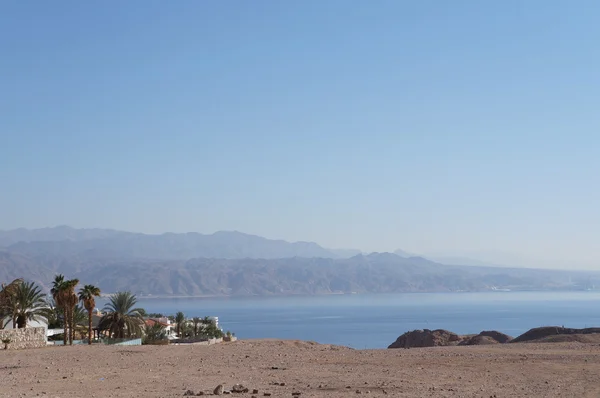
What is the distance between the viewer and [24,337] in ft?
128

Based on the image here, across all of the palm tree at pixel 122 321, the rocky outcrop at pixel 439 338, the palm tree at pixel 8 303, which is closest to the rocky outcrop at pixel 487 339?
the rocky outcrop at pixel 439 338

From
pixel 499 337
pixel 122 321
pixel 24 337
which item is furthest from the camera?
pixel 499 337

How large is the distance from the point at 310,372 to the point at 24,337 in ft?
67.9

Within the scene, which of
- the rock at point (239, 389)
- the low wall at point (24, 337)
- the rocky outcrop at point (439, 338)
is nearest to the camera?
the rock at point (239, 389)

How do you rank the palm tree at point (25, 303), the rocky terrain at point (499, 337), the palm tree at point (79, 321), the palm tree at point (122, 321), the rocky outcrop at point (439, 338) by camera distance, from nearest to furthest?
the rocky terrain at point (499, 337)
the palm tree at point (25, 303)
the palm tree at point (122, 321)
the rocky outcrop at point (439, 338)
the palm tree at point (79, 321)

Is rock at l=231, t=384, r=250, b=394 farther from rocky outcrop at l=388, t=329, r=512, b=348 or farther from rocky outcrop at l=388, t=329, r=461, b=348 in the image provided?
rocky outcrop at l=388, t=329, r=461, b=348

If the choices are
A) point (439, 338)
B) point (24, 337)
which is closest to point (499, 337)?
point (439, 338)

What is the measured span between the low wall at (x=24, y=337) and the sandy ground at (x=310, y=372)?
4.32m

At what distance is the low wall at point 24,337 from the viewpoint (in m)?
37.8

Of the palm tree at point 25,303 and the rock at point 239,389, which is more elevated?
the palm tree at point 25,303

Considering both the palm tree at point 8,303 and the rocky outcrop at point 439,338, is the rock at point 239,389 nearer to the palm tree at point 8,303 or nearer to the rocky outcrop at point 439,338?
the palm tree at point 8,303

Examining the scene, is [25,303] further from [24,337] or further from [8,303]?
[24,337]

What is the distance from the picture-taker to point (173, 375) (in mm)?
23203

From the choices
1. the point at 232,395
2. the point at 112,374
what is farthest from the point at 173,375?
the point at 232,395
